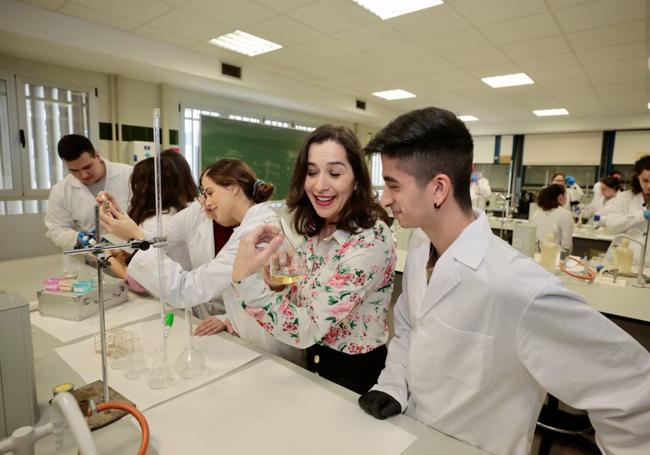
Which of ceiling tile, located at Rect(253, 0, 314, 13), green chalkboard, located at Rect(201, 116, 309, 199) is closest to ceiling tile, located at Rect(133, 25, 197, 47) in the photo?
ceiling tile, located at Rect(253, 0, 314, 13)

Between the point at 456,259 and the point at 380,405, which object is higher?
the point at 456,259

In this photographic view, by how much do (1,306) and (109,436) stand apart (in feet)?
1.24

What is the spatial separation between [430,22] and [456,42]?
24.0 inches

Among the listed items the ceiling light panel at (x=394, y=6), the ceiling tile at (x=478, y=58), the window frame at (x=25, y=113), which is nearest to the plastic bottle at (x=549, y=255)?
the ceiling light panel at (x=394, y=6)

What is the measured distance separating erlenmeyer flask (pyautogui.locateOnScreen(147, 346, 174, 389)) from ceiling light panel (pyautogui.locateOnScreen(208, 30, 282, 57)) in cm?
360

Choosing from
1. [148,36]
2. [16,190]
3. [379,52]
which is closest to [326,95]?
[379,52]

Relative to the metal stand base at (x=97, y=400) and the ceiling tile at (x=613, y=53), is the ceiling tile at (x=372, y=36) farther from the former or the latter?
the metal stand base at (x=97, y=400)

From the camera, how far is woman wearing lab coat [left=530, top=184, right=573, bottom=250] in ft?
11.7

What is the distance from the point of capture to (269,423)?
870 mm

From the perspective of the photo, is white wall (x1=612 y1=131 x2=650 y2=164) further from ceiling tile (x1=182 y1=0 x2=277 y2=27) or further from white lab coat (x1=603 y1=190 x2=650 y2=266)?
ceiling tile (x1=182 y1=0 x2=277 y2=27)

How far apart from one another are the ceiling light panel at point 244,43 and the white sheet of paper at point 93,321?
314 cm

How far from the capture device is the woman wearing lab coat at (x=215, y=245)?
1.33 metres

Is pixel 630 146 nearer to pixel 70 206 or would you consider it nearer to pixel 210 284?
pixel 210 284

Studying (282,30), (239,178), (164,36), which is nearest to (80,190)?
(239,178)
